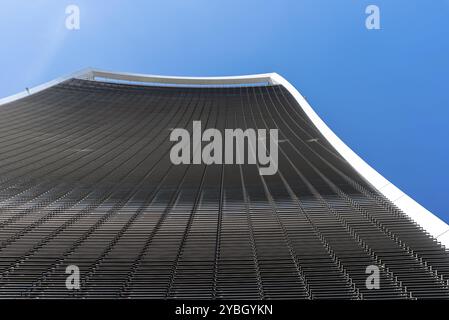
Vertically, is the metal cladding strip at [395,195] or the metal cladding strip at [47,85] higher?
the metal cladding strip at [47,85]

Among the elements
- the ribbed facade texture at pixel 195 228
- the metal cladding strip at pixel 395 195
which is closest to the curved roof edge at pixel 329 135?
the metal cladding strip at pixel 395 195

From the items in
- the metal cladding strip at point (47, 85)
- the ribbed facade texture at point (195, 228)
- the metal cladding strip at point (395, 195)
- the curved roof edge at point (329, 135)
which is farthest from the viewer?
the metal cladding strip at point (47, 85)

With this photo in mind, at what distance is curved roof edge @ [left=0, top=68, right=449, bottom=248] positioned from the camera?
8625 mm

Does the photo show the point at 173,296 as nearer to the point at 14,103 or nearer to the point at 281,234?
the point at 281,234

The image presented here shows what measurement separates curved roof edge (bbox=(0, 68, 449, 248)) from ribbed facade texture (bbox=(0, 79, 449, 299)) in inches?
9.1

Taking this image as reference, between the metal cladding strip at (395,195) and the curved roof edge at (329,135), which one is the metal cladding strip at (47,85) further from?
the metal cladding strip at (395,195)

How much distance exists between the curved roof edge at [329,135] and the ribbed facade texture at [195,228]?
0.76 ft

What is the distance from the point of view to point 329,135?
17297mm

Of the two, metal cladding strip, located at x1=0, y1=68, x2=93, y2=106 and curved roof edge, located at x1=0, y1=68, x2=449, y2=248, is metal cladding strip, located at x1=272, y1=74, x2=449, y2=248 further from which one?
metal cladding strip, located at x1=0, y1=68, x2=93, y2=106

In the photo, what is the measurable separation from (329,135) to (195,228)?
32.6ft

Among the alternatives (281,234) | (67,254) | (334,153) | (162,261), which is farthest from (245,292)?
(334,153)

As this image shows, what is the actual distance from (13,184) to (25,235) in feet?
10.6

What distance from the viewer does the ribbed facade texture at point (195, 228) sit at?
655cm

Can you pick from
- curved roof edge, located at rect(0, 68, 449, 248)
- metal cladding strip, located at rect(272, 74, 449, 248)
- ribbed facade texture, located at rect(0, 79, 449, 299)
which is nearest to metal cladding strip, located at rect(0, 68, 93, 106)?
curved roof edge, located at rect(0, 68, 449, 248)
